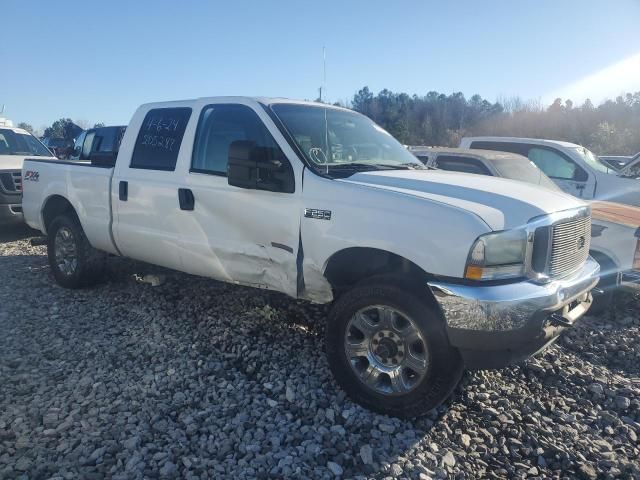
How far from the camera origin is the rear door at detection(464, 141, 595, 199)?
8141 millimetres

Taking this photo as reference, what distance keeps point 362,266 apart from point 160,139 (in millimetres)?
2399

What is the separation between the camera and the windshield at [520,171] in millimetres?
6648

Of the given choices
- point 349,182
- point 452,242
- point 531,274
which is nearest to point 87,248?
point 349,182

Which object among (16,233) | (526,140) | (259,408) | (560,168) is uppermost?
(526,140)

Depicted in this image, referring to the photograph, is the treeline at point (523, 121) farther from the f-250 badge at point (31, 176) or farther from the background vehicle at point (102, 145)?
the f-250 badge at point (31, 176)

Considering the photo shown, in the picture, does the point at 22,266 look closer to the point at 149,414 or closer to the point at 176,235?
the point at 176,235

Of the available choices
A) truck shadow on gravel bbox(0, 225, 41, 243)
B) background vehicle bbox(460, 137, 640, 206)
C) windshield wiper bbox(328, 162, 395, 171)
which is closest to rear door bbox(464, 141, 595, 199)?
background vehicle bbox(460, 137, 640, 206)

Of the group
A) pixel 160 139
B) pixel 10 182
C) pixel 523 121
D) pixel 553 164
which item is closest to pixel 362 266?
pixel 160 139

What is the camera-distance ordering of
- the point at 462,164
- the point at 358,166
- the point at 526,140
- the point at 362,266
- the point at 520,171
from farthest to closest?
the point at 526,140 < the point at 462,164 < the point at 520,171 < the point at 358,166 < the point at 362,266

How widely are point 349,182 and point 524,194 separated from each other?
116 cm

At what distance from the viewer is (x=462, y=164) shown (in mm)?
6988

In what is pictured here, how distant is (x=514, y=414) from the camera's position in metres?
3.31

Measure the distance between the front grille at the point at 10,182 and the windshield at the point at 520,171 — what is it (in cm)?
762

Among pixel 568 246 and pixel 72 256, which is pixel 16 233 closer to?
pixel 72 256
